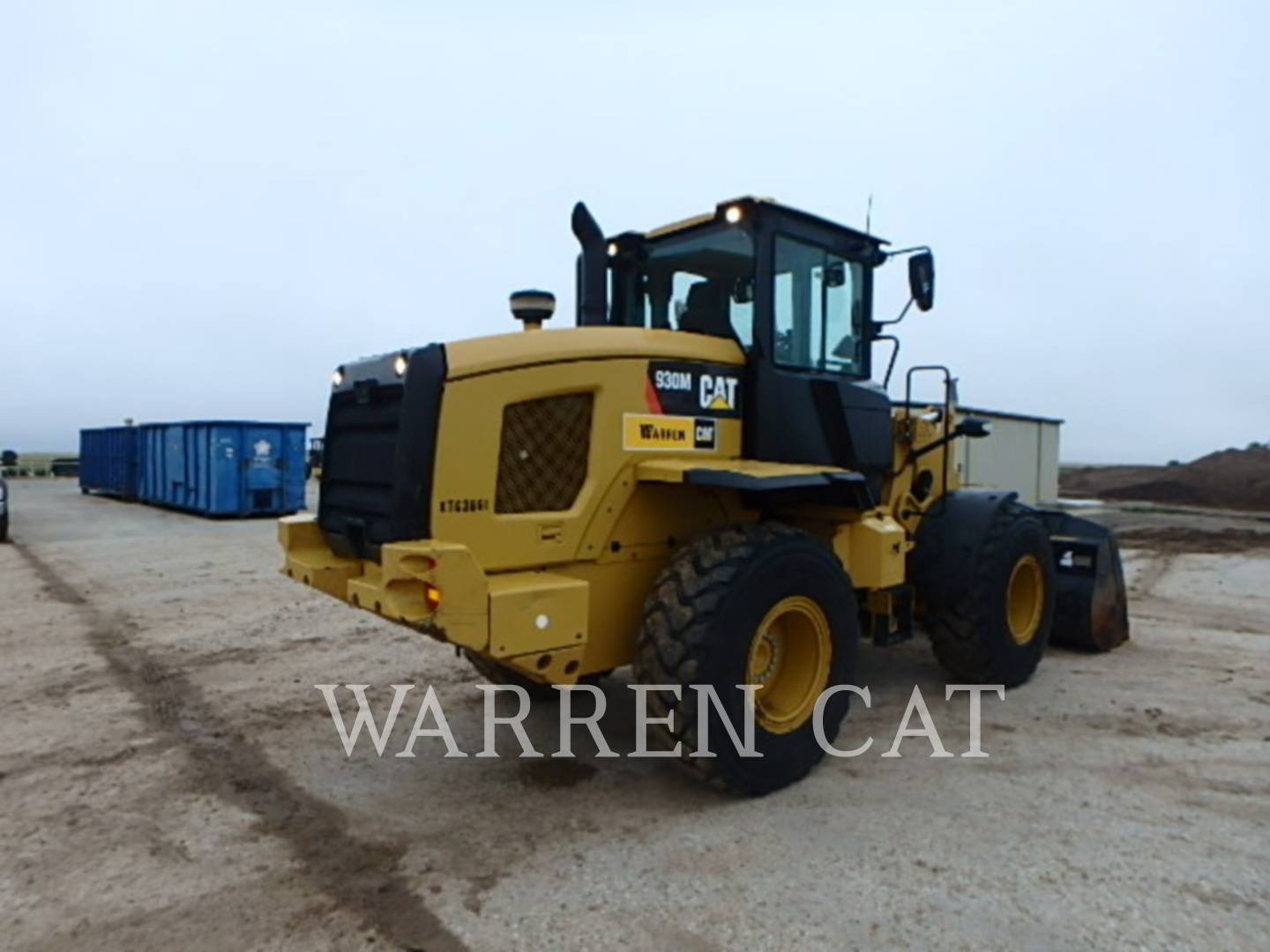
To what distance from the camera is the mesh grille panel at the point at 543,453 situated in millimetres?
3664

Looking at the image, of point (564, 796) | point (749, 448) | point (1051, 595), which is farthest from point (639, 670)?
point (1051, 595)

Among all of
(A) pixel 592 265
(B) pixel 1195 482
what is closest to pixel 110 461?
(A) pixel 592 265

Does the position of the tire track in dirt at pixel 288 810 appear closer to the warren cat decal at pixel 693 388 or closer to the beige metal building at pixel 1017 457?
the warren cat decal at pixel 693 388

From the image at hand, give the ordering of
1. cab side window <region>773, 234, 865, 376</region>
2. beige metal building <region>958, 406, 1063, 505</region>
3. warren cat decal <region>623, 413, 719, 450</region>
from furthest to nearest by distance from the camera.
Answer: beige metal building <region>958, 406, 1063, 505</region> → cab side window <region>773, 234, 865, 376</region> → warren cat decal <region>623, 413, 719, 450</region>

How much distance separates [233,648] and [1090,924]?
5.91 m

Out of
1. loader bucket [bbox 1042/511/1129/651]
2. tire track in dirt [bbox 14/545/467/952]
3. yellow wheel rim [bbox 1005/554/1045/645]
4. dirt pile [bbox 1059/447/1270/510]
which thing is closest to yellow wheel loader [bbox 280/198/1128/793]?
yellow wheel rim [bbox 1005/554/1045/645]

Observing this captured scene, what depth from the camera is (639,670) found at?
11.9ft

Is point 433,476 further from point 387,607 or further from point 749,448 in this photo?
point 749,448

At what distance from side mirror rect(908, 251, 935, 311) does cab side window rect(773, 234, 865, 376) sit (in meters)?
0.36

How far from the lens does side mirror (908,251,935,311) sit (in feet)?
16.1

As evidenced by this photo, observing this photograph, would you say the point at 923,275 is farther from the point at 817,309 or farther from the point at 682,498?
the point at 682,498

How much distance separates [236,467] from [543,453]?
17.1m

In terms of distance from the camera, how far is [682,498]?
421 centimetres

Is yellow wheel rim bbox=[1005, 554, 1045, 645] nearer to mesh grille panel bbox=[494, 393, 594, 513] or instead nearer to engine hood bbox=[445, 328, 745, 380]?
engine hood bbox=[445, 328, 745, 380]
